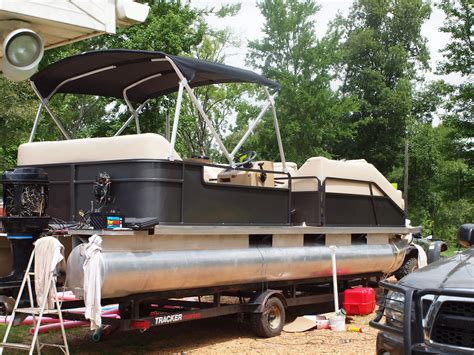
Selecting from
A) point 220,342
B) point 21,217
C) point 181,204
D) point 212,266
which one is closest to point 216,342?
point 220,342

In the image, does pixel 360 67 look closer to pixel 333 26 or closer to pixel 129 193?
pixel 333 26

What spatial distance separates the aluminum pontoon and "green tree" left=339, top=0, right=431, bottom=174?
3005 cm

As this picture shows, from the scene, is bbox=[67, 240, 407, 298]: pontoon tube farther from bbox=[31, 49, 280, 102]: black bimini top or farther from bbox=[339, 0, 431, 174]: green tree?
bbox=[339, 0, 431, 174]: green tree

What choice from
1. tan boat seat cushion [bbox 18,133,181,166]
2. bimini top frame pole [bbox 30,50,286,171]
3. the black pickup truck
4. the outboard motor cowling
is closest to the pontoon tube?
the outboard motor cowling

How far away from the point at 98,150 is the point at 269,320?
3435 mm

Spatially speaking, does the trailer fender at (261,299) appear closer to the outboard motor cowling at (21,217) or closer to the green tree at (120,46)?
the outboard motor cowling at (21,217)

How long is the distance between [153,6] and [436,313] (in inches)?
788

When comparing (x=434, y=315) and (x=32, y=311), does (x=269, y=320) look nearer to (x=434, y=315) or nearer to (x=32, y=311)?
(x=32, y=311)

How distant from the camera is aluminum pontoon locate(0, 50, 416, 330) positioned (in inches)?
300

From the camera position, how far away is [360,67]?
45.5 m

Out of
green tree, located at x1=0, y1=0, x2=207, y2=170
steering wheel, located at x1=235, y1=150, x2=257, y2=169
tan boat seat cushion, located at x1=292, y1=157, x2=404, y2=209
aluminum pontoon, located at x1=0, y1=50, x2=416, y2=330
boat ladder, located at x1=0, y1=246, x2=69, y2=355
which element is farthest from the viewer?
green tree, located at x1=0, y1=0, x2=207, y2=170

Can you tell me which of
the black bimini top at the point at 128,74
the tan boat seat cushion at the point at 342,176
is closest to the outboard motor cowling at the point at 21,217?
the black bimini top at the point at 128,74

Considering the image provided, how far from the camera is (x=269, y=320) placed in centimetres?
960

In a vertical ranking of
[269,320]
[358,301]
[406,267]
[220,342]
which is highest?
[406,267]
